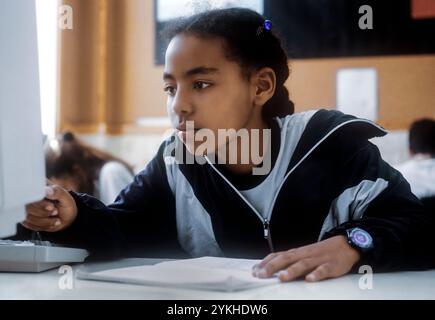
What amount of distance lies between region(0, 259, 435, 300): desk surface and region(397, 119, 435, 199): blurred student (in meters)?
1.43

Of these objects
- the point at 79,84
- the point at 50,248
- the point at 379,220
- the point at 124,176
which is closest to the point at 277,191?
the point at 379,220

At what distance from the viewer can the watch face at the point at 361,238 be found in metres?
0.65

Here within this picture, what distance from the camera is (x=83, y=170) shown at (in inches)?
79.4

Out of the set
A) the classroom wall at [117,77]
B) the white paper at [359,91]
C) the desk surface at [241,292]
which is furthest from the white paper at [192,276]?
the classroom wall at [117,77]

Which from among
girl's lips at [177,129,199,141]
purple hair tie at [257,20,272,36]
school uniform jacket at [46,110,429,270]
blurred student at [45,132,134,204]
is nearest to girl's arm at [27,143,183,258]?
school uniform jacket at [46,110,429,270]

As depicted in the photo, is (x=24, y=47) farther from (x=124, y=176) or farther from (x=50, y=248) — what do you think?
(x=124, y=176)

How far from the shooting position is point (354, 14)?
2785mm

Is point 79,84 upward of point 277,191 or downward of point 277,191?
upward

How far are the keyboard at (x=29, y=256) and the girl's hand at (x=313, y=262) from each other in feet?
0.84

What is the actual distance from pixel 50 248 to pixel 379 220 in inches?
16.2

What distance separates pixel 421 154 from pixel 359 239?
1.77 meters

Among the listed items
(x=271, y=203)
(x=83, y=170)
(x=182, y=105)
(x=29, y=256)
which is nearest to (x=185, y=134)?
(x=182, y=105)

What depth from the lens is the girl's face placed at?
81 cm

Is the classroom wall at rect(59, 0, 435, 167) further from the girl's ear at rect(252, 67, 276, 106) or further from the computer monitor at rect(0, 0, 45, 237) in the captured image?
the computer monitor at rect(0, 0, 45, 237)
